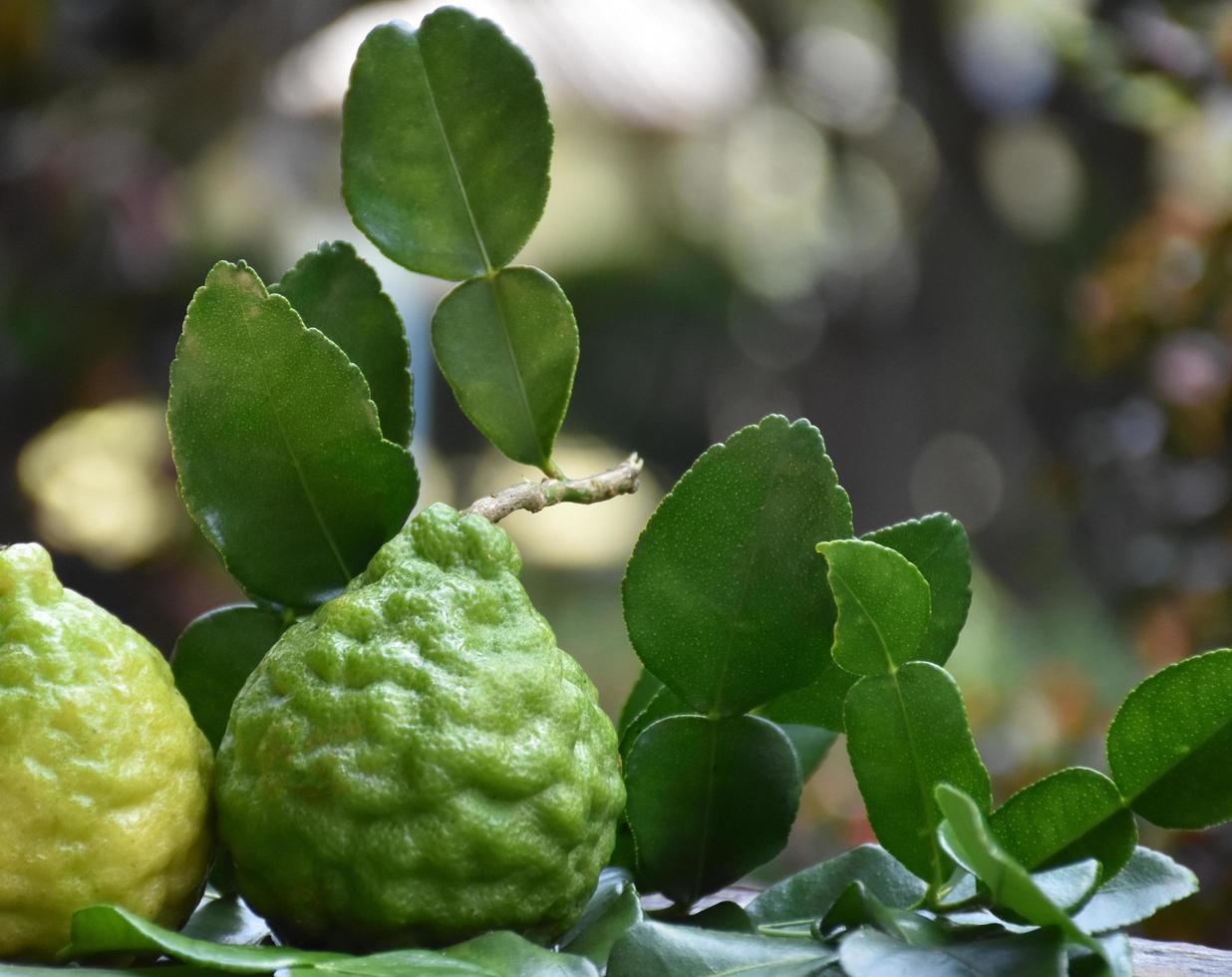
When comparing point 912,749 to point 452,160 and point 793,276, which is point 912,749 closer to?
point 452,160

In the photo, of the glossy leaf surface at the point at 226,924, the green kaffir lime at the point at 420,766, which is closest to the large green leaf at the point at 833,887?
the green kaffir lime at the point at 420,766

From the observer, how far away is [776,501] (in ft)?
1.67

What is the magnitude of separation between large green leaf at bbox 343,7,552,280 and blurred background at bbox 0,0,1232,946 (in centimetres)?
26

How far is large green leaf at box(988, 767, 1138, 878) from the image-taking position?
48 centimetres

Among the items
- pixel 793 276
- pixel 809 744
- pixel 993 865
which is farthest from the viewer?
pixel 793 276

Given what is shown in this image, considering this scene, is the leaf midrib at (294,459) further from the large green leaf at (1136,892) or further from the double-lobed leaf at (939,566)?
the large green leaf at (1136,892)

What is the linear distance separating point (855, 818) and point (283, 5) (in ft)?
5.92

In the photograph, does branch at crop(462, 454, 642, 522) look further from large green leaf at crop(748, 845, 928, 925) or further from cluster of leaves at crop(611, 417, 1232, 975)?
large green leaf at crop(748, 845, 928, 925)

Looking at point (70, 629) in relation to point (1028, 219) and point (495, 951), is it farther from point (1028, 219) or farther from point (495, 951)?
point (1028, 219)

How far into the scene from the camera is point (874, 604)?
1.57 feet

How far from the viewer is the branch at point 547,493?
0.53m

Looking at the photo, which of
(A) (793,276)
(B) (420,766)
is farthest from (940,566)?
(A) (793,276)

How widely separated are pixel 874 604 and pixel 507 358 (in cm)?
19

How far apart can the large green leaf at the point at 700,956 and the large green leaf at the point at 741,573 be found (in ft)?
0.31
